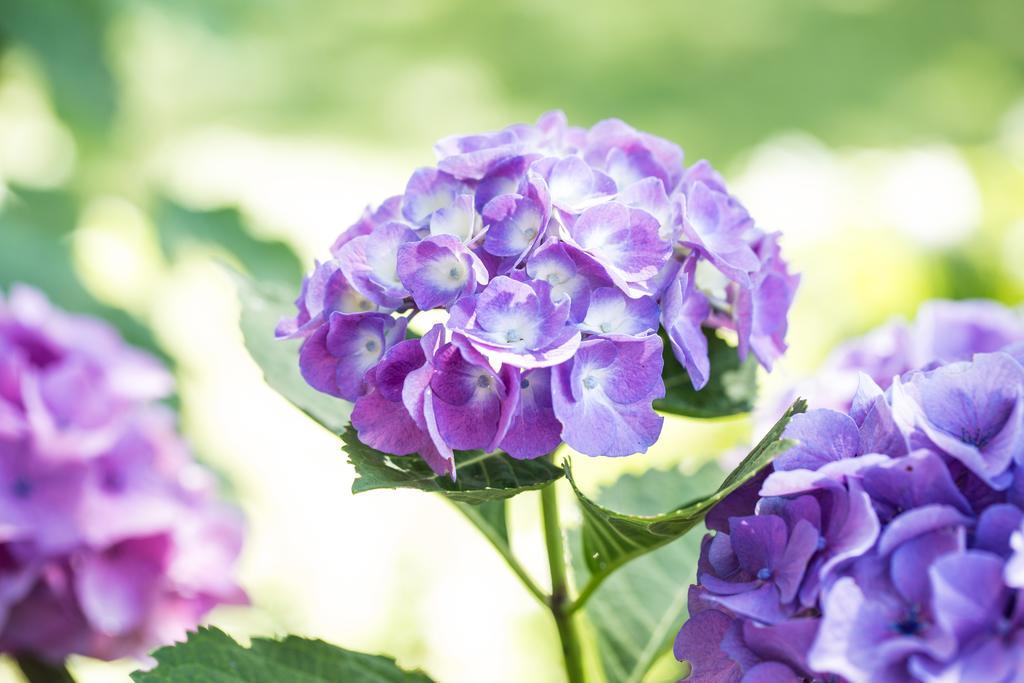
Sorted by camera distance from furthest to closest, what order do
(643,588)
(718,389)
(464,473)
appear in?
(643,588), (718,389), (464,473)

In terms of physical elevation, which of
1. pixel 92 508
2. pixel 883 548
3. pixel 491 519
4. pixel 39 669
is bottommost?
pixel 39 669

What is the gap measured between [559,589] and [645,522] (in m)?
0.15

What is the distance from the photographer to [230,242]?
1516 mm

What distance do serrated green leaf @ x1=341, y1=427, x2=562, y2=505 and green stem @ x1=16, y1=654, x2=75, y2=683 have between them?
43 cm

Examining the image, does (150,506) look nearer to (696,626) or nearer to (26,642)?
(26,642)

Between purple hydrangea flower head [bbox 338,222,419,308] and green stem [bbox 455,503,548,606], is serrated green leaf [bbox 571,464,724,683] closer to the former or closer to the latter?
green stem [bbox 455,503,548,606]

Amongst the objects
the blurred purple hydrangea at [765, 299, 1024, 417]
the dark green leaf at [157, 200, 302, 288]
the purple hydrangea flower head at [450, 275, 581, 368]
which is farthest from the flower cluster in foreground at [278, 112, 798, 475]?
the dark green leaf at [157, 200, 302, 288]

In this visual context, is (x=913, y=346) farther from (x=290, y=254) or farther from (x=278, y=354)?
(x=290, y=254)

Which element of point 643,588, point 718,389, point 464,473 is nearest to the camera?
point 464,473

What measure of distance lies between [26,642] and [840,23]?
393cm

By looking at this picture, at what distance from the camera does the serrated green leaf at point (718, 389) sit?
695mm

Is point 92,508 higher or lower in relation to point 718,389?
lower

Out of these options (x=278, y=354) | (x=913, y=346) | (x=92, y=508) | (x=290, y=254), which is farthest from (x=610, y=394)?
(x=290, y=254)

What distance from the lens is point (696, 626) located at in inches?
22.2
